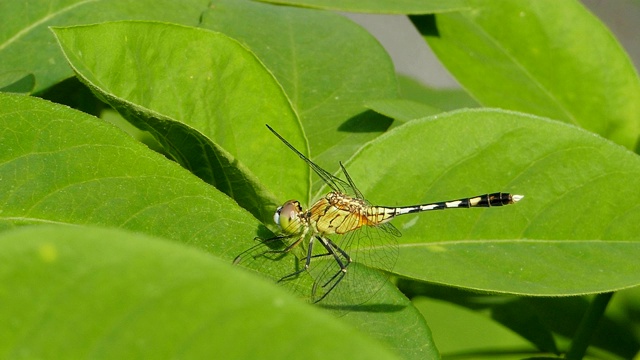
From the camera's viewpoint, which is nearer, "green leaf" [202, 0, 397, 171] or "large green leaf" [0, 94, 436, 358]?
"large green leaf" [0, 94, 436, 358]

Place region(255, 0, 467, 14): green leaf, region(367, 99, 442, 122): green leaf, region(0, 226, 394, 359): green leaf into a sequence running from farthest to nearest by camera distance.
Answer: region(255, 0, 467, 14): green leaf < region(367, 99, 442, 122): green leaf < region(0, 226, 394, 359): green leaf

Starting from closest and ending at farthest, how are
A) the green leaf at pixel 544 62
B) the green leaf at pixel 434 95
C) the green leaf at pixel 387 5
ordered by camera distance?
the green leaf at pixel 387 5 < the green leaf at pixel 544 62 < the green leaf at pixel 434 95

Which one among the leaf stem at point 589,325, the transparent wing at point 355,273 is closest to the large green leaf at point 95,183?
the transparent wing at point 355,273

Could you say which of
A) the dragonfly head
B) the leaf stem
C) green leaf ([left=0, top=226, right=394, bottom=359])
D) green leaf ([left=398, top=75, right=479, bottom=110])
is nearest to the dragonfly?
the dragonfly head

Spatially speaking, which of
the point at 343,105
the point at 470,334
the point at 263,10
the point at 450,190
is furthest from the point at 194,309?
the point at 470,334

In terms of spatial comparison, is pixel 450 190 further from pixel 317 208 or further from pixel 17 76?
pixel 17 76

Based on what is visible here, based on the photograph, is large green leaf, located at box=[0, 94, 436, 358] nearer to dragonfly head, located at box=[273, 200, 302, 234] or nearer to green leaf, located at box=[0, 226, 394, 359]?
dragonfly head, located at box=[273, 200, 302, 234]

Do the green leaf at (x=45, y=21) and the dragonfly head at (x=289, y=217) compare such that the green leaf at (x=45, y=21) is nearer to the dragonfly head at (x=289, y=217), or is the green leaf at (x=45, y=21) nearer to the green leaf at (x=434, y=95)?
the dragonfly head at (x=289, y=217)

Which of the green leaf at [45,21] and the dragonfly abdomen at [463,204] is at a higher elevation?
the green leaf at [45,21]
